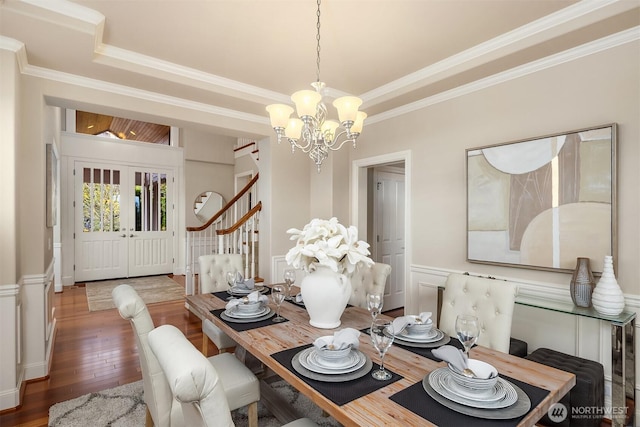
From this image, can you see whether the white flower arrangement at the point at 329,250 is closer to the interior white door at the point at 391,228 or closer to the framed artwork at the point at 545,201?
the framed artwork at the point at 545,201

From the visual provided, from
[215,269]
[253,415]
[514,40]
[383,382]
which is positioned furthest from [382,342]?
[514,40]

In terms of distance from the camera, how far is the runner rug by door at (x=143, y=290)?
4914 mm

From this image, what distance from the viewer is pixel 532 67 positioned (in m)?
2.56

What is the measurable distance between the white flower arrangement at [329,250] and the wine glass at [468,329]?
22.7 inches

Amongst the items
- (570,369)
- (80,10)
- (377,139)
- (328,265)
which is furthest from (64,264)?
(570,369)

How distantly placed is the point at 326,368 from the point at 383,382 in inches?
8.8

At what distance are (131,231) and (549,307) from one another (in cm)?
687

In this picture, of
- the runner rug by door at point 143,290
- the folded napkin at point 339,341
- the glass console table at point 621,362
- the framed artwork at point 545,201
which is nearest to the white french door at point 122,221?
the runner rug by door at point 143,290

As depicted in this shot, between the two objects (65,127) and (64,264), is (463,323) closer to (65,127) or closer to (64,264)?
(64,264)

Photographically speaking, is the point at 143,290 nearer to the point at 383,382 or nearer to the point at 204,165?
the point at 204,165

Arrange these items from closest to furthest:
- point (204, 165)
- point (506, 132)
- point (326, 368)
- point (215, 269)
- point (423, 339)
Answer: point (326, 368), point (423, 339), point (506, 132), point (215, 269), point (204, 165)

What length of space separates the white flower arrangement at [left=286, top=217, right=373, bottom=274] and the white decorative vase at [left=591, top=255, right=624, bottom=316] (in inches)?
59.7

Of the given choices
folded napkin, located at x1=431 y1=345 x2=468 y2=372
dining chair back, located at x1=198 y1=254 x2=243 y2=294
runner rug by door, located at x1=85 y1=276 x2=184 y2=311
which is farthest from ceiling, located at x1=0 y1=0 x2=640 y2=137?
runner rug by door, located at x1=85 y1=276 x2=184 y2=311

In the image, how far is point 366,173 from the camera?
4250 mm
